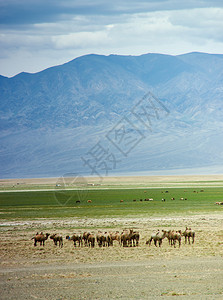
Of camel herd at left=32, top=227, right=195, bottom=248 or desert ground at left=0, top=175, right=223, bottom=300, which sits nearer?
desert ground at left=0, top=175, right=223, bottom=300

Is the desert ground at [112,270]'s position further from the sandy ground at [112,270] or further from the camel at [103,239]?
the camel at [103,239]

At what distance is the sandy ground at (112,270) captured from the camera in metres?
13.9

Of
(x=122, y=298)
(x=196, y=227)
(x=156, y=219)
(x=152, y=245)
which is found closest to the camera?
(x=122, y=298)

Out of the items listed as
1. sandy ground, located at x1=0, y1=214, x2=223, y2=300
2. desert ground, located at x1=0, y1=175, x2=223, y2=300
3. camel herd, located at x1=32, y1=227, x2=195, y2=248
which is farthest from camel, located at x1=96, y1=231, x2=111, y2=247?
desert ground, located at x1=0, y1=175, x2=223, y2=300

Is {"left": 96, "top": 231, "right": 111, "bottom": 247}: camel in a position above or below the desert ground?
above

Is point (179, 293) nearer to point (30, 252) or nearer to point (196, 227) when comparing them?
point (30, 252)

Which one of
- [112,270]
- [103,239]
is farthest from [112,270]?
[103,239]

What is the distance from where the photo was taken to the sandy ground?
A: 1392 centimetres

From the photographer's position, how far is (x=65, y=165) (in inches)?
7633

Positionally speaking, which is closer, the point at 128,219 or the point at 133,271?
the point at 133,271

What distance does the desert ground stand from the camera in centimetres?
1393

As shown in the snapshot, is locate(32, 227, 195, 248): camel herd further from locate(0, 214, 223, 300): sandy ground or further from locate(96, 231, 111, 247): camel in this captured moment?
locate(0, 214, 223, 300): sandy ground

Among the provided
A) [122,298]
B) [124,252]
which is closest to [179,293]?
[122,298]

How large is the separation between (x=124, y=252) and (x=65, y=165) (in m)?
174
